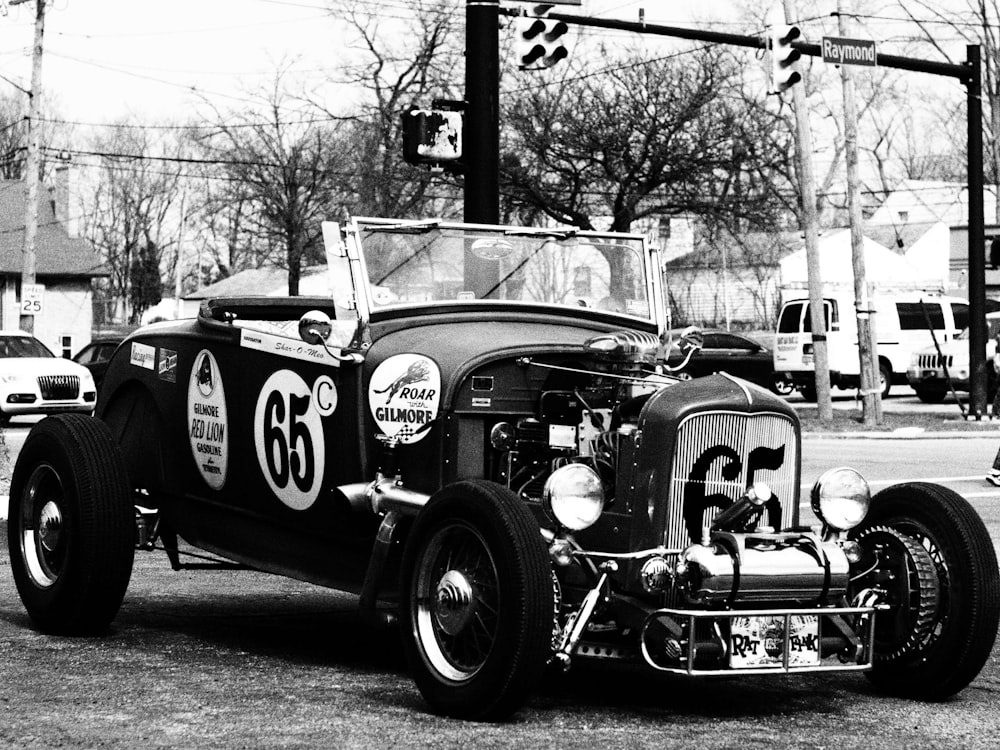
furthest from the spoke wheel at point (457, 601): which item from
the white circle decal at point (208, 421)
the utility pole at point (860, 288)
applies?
the utility pole at point (860, 288)

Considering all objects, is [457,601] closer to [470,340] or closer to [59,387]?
[470,340]

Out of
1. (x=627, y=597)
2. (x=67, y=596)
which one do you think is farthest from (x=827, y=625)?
(x=67, y=596)

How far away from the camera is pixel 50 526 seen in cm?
754

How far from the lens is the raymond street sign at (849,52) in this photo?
68.4 ft

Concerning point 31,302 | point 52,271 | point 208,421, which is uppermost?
point 52,271

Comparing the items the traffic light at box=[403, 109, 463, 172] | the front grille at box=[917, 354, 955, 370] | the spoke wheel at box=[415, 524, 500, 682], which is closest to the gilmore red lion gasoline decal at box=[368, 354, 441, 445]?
the spoke wheel at box=[415, 524, 500, 682]

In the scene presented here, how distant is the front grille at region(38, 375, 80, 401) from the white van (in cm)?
1347

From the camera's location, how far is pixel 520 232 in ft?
25.1

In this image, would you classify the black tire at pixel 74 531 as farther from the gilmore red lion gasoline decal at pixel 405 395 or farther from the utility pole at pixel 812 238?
the utility pole at pixel 812 238

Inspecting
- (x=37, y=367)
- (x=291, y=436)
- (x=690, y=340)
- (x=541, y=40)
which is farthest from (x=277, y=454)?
(x=37, y=367)

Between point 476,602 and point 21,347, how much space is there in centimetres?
2494

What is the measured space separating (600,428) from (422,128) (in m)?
7.63

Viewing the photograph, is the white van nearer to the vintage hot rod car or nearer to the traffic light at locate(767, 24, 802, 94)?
the traffic light at locate(767, 24, 802, 94)

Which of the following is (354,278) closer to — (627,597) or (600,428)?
(600,428)
